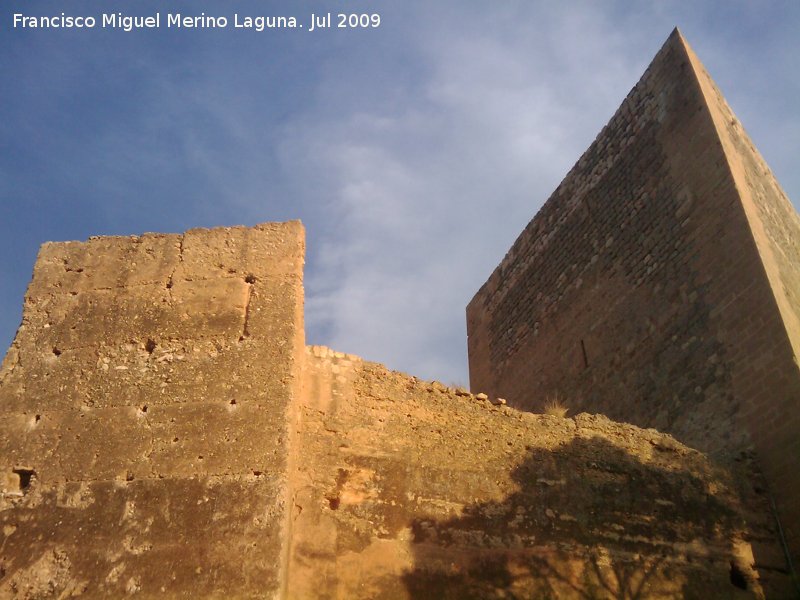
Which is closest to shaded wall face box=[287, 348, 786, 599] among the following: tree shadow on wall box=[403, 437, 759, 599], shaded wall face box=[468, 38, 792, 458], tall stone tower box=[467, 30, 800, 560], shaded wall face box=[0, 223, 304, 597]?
tree shadow on wall box=[403, 437, 759, 599]

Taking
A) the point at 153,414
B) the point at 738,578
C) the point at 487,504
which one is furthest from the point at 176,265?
the point at 738,578

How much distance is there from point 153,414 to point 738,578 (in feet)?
17.5

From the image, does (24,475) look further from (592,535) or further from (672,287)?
(672,287)

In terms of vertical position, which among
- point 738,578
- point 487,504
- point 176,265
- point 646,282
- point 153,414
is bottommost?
point 738,578

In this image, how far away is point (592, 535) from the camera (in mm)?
6613

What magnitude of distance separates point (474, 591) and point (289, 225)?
351 centimetres

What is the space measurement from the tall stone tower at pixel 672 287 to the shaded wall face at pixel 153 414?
15.8 ft

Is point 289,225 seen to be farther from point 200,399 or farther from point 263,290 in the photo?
point 200,399

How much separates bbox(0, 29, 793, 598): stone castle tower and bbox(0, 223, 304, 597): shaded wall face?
0.05 ft

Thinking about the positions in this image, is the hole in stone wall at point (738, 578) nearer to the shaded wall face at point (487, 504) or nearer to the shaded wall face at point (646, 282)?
the shaded wall face at point (487, 504)

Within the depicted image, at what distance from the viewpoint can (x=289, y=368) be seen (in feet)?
19.9

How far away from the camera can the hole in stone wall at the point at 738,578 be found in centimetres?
686

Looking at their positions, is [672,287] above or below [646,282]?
below

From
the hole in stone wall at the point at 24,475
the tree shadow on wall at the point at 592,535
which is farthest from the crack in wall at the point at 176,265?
the tree shadow on wall at the point at 592,535
